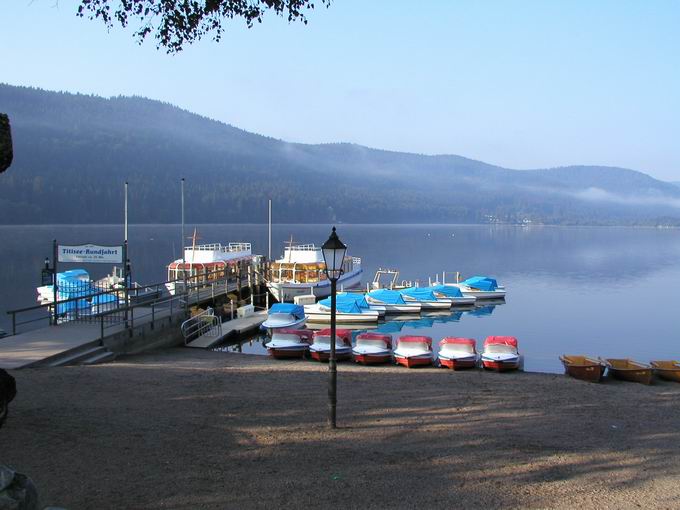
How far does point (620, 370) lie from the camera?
64.9ft

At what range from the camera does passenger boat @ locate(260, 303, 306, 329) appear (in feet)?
99.2

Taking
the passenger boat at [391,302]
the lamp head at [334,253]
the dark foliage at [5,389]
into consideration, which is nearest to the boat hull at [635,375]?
the lamp head at [334,253]

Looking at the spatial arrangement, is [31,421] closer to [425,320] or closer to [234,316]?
[234,316]

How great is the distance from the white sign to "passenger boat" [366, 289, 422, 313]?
73.8 feet

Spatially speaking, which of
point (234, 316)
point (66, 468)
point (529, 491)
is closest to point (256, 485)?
point (66, 468)

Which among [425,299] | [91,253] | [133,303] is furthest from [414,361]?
[425,299]

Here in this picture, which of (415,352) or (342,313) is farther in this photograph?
(342,313)

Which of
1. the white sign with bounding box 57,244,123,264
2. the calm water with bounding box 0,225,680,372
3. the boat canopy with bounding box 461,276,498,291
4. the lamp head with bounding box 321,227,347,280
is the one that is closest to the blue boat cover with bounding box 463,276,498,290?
the boat canopy with bounding box 461,276,498,291

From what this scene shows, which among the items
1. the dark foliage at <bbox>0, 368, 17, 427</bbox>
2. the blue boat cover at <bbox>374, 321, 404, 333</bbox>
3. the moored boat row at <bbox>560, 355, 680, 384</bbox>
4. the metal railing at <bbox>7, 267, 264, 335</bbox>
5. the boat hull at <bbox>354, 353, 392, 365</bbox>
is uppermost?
the dark foliage at <bbox>0, 368, 17, 427</bbox>

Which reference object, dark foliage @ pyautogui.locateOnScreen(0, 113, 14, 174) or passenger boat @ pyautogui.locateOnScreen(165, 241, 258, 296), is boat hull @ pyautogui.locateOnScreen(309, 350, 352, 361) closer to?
dark foliage @ pyautogui.locateOnScreen(0, 113, 14, 174)

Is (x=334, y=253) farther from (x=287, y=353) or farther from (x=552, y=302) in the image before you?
(x=552, y=302)

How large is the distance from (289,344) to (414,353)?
473 centimetres

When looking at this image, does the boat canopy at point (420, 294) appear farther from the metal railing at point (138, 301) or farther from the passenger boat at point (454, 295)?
the metal railing at point (138, 301)

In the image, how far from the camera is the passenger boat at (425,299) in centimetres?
4422
